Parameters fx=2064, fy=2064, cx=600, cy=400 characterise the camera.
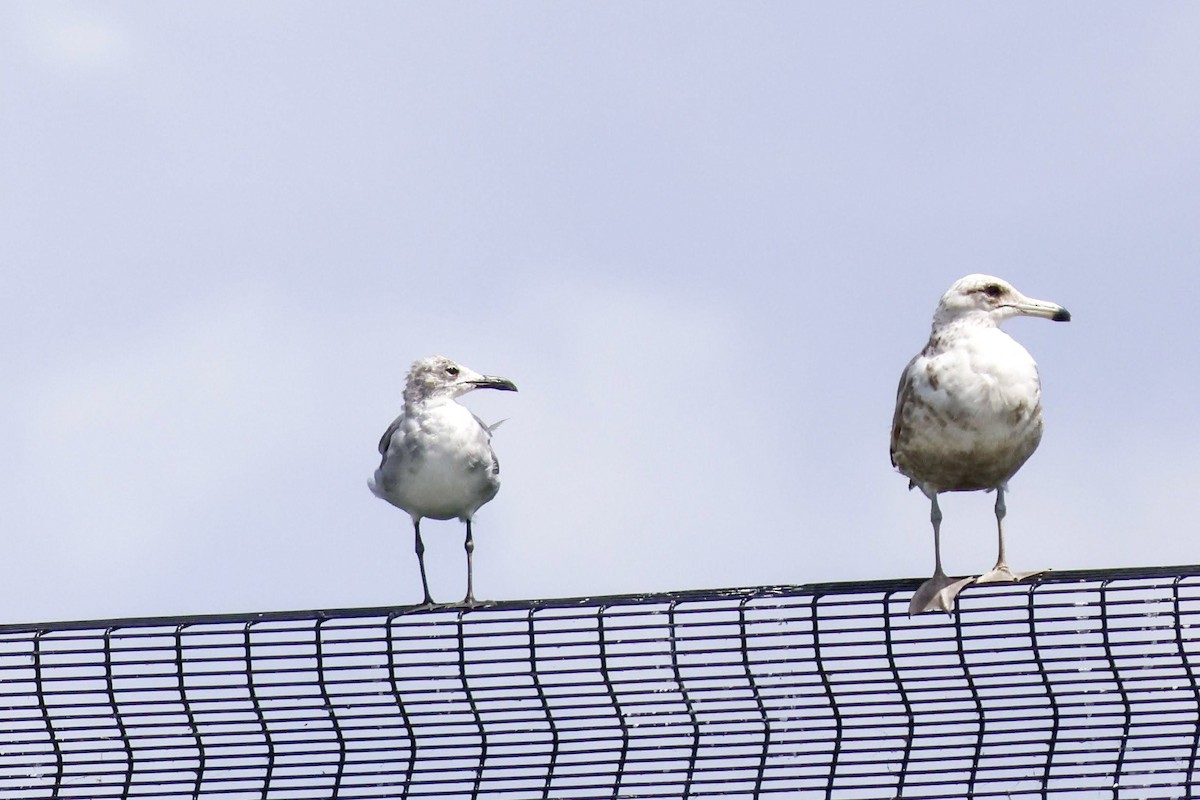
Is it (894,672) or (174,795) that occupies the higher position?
(894,672)

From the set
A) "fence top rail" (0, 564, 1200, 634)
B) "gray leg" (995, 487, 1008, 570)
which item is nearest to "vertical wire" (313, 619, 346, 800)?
"fence top rail" (0, 564, 1200, 634)

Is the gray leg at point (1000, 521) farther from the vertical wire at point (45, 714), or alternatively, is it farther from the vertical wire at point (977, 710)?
the vertical wire at point (45, 714)

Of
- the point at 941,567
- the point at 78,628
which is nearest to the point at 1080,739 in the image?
the point at 941,567

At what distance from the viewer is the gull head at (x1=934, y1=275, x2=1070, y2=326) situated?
11156 millimetres

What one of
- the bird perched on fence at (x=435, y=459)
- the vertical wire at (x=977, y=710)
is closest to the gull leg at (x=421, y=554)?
the bird perched on fence at (x=435, y=459)

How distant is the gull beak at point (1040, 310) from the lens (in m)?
11.3

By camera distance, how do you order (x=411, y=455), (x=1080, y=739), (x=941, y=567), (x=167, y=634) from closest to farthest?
(x=1080, y=739)
(x=167, y=634)
(x=941, y=567)
(x=411, y=455)

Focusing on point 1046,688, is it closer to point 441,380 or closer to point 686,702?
point 686,702

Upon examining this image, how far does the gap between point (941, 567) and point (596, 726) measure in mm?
2087

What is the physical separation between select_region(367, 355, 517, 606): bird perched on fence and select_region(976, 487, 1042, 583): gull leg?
3.55 metres

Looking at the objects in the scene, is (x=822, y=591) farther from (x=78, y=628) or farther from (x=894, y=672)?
(x=78, y=628)

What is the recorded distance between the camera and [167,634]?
9.89m

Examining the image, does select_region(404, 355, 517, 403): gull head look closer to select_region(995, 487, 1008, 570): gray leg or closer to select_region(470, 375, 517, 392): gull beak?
select_region(470, 375, 517, 392): gull beak

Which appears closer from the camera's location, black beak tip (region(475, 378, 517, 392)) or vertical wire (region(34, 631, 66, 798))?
vertical wire (region(34, 631, 66, 798))
